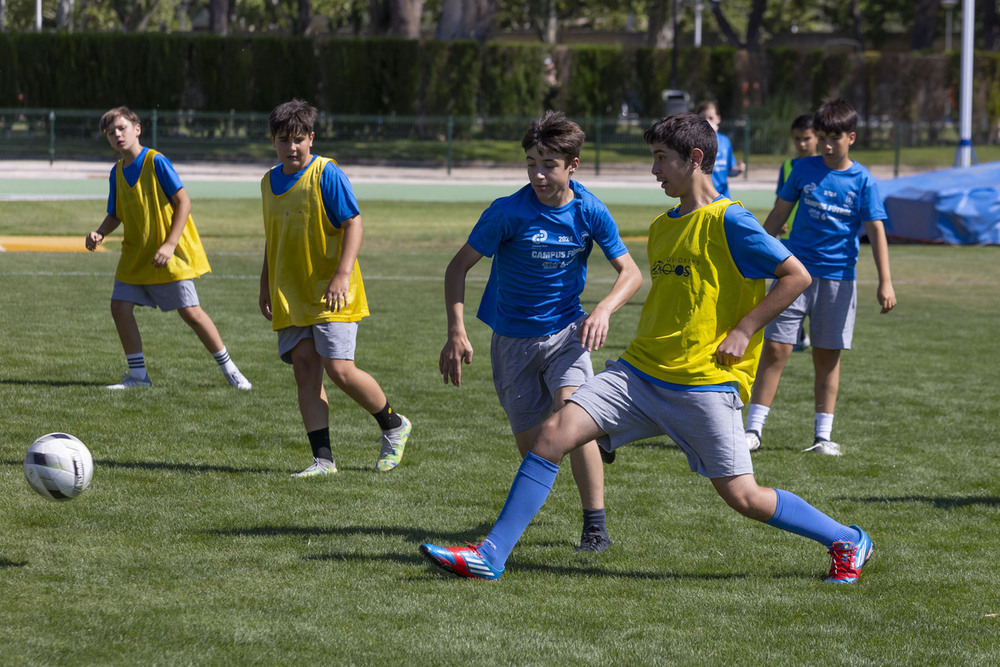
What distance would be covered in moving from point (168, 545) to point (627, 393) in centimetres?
203

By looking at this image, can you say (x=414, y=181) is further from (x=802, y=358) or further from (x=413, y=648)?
(x=413, y=648)

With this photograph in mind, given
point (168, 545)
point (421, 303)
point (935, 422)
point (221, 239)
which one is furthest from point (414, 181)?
point (168, 545)

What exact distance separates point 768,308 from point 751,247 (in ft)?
0.75

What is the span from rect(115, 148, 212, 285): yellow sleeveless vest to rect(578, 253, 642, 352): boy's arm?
423 cm

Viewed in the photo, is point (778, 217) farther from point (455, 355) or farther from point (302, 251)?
point (455, 355)

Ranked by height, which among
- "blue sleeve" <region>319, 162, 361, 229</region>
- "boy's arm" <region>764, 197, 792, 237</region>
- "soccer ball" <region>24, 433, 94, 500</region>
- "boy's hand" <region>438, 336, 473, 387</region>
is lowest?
"soccer ball" <region>24, 433, 94, 500</region>

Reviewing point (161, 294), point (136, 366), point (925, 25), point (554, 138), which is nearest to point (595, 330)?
point (554, 138)

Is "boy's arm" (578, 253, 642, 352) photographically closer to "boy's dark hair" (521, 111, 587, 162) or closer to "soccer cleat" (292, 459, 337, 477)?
"boy's dark hair" (521, 111, 587, 162)

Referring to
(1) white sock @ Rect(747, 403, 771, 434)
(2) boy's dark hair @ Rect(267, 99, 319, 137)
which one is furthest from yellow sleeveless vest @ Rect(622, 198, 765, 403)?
(1) white sock @ Rect(747, 403, 771, 434)

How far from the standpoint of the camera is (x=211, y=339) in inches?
344

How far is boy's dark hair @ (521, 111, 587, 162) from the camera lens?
195 inches

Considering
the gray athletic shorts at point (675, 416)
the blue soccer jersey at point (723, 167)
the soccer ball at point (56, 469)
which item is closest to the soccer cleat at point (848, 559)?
the gray athletic shorts at point (675, 416)

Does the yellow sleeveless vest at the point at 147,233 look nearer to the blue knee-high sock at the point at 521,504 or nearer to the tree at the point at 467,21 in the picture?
the blue knee-high sock at the point at 521,504

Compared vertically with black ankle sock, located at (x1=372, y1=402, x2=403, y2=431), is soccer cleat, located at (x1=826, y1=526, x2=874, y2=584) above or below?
below
